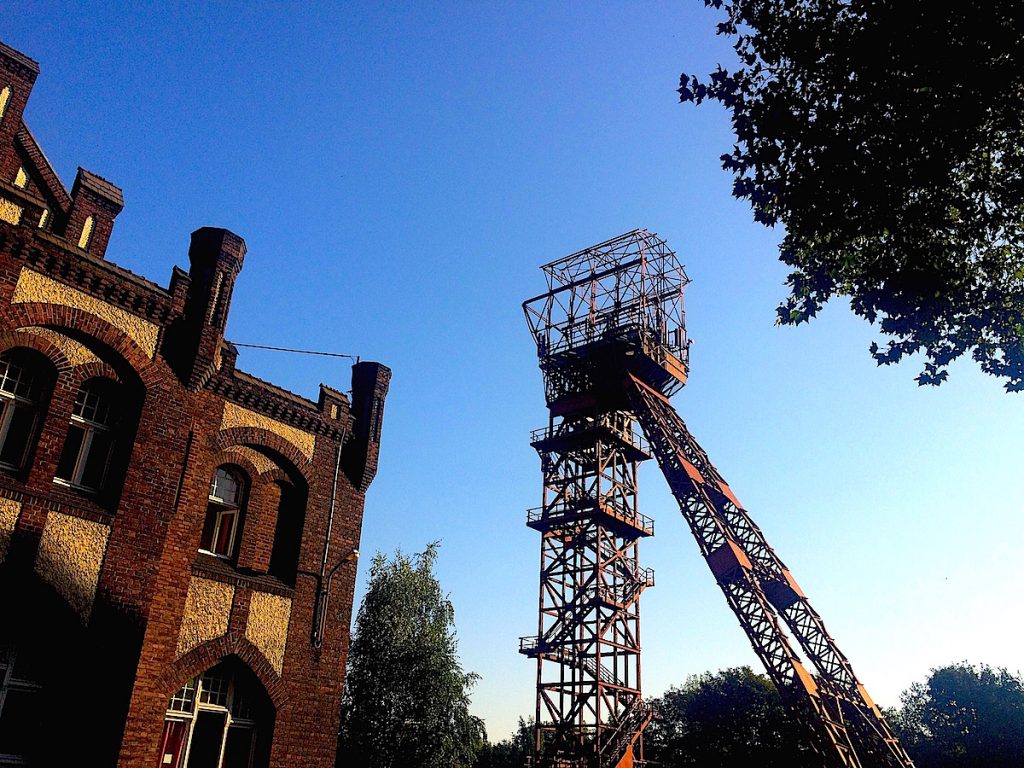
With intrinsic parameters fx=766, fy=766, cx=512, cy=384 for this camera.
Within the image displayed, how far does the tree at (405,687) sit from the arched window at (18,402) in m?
30.2

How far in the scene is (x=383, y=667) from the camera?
3959cm

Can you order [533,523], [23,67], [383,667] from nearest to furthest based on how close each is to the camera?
[23,67] → [533,523] → [383,667]

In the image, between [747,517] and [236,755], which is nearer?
[236,755]

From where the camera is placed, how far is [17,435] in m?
12.3

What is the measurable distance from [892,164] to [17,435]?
46.9ft

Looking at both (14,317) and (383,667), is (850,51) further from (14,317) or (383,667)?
(383,667)

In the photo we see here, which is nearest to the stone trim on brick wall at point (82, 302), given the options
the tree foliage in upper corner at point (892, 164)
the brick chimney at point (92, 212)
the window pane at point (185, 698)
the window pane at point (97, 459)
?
the window pane at point (97, 459)

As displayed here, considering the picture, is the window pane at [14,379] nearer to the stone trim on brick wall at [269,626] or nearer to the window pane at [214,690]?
the stone trim on brick wall at [269,626]

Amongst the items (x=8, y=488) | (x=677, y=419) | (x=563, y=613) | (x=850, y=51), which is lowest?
(x=8, y=488)

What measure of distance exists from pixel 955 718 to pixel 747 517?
1861 inches

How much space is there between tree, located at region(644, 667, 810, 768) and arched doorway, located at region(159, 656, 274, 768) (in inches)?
1738

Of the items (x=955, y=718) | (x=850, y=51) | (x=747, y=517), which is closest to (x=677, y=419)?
(x=747, y=517)

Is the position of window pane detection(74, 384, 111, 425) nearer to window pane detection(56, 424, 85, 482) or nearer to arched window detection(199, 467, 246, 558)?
window pane detection(56, 424, 85, 482)

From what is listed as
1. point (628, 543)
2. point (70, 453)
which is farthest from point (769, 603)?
point (70, 453)
